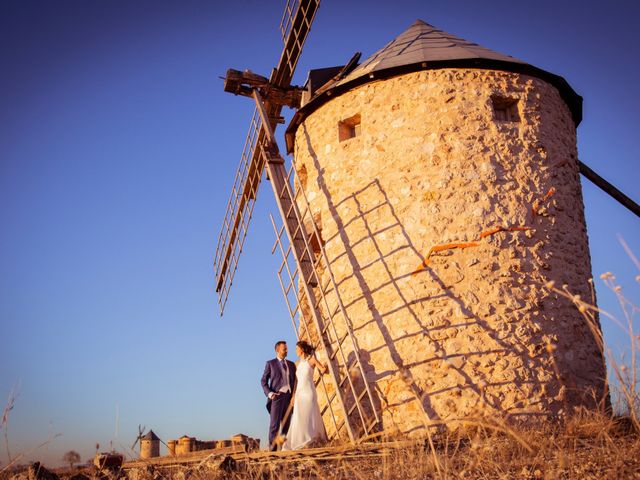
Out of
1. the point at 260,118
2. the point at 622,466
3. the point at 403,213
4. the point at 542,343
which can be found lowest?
the point at 622,466

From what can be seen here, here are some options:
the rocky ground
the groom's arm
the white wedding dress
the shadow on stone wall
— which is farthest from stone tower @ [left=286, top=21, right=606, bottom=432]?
the groom's arm

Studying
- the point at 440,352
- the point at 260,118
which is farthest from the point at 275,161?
the point at 440,352

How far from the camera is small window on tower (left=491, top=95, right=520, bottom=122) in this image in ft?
23.5

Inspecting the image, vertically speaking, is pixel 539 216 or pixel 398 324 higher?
pixel 539 216

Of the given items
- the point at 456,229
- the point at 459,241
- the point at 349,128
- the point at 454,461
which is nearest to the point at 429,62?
the point at 349,128

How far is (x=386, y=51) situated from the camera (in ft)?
26.7

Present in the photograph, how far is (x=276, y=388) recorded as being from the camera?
265 inches

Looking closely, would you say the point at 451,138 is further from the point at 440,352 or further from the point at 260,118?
the point at 260,118

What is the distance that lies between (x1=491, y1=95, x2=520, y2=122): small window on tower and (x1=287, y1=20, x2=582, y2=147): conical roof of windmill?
1.30 feet

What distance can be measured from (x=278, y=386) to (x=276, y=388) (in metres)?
0.03

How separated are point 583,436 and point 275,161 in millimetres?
5203

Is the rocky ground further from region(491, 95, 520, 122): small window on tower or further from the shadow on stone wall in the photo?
region(491, 95, 520, 122): small window on tower

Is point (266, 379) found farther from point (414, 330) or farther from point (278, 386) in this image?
point (414, 330)

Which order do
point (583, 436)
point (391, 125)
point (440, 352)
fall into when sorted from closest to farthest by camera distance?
point (583, 436), point (440, 352), point (391, 125)
